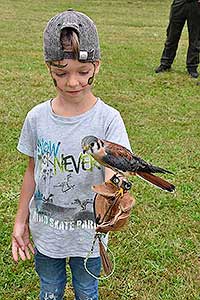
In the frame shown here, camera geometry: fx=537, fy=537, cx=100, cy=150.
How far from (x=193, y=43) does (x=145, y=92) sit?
1.42 metres

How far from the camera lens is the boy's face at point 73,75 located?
167 centimetres

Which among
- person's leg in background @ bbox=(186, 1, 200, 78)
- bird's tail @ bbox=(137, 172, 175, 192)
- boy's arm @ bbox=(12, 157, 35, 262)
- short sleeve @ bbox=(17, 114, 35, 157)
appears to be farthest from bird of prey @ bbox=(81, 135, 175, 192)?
person's leg in background @ bbox=(186, 1, 200, 78)

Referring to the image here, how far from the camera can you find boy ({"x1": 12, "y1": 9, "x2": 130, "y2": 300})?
1.66m

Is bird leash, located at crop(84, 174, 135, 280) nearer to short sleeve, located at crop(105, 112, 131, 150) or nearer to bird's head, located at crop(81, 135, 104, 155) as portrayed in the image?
bird's head, located at crop(81, 135, 104, 155)

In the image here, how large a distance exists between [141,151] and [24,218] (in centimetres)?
258

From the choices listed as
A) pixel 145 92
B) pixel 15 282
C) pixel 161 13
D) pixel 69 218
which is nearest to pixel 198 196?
pixel 15 282

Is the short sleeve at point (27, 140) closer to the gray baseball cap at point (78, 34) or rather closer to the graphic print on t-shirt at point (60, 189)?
the graphic print on t-shirt at point (60, 189)

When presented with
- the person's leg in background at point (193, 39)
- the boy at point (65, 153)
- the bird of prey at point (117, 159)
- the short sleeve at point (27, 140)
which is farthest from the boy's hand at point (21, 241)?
the person's leg in background at point (193, 39)

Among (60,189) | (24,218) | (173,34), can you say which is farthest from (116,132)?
(173,34)

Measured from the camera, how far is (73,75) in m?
1.69

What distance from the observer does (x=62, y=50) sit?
64.7 inches

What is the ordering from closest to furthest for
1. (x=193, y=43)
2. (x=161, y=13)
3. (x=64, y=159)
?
(x=64, y=159)
(x=193, y=43)
(x=161, y=13)

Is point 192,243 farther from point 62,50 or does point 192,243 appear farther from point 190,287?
point 62,50

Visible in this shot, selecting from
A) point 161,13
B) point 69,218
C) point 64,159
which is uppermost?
point 64,159
